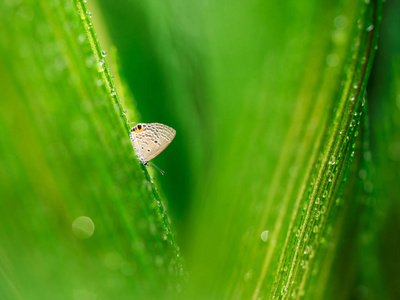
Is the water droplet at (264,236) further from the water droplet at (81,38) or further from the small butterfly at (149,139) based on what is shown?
the water droplet at (81,38)

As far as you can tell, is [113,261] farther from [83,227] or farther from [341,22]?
[341,22]

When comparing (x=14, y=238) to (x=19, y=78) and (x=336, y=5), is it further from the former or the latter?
(x=336, y=5)

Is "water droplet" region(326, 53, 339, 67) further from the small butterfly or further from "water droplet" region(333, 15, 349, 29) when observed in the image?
the small butterfly

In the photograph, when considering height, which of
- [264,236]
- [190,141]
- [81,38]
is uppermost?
[81,38]

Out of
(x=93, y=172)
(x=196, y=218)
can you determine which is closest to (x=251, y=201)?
(x=196, y=218)

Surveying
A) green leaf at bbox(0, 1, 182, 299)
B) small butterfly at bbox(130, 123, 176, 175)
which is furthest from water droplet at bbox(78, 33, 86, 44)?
small butterfly at bbox(130, 123, 176, 175)

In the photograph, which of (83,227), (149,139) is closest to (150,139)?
(149,139)

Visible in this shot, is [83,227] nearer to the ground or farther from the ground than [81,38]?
nearer to the ground

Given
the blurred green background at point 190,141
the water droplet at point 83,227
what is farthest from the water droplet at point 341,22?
the water droplet at point 83,227
